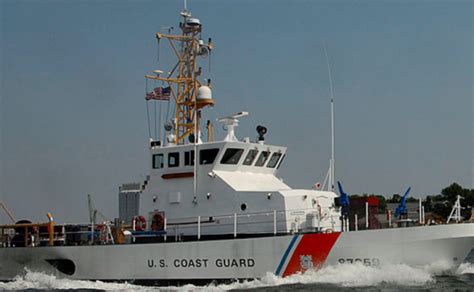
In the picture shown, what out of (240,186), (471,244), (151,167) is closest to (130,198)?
(151,167)

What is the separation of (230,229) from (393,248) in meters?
4.71

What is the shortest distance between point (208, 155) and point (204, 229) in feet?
7.21

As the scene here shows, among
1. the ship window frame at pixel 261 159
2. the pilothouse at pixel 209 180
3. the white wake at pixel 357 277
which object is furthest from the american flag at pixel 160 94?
the white wake at pixel 357 277

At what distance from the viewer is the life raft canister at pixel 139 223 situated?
20281 millimetres

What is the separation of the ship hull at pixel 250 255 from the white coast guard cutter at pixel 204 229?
3 centimetres

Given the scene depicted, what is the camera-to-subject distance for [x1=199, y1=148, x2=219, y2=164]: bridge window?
1969 cm

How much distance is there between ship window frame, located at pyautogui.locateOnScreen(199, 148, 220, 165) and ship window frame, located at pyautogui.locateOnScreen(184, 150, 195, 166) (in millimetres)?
286

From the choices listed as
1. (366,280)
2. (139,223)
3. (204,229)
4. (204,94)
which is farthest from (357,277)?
(204,94)

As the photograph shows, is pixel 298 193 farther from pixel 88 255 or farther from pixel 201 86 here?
pixel 88 255

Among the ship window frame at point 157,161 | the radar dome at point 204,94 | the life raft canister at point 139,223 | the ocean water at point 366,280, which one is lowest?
the ocean water at point 366,280

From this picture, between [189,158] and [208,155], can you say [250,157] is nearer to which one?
[208,155]

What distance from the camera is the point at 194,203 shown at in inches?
776

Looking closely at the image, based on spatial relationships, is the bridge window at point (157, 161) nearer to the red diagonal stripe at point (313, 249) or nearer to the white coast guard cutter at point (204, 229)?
the white coast guard cutter at point (204, 229)

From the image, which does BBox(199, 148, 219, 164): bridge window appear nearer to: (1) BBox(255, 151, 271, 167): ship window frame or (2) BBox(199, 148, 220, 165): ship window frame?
(2) BBox(199, 148, 220, 165): ship window frame
